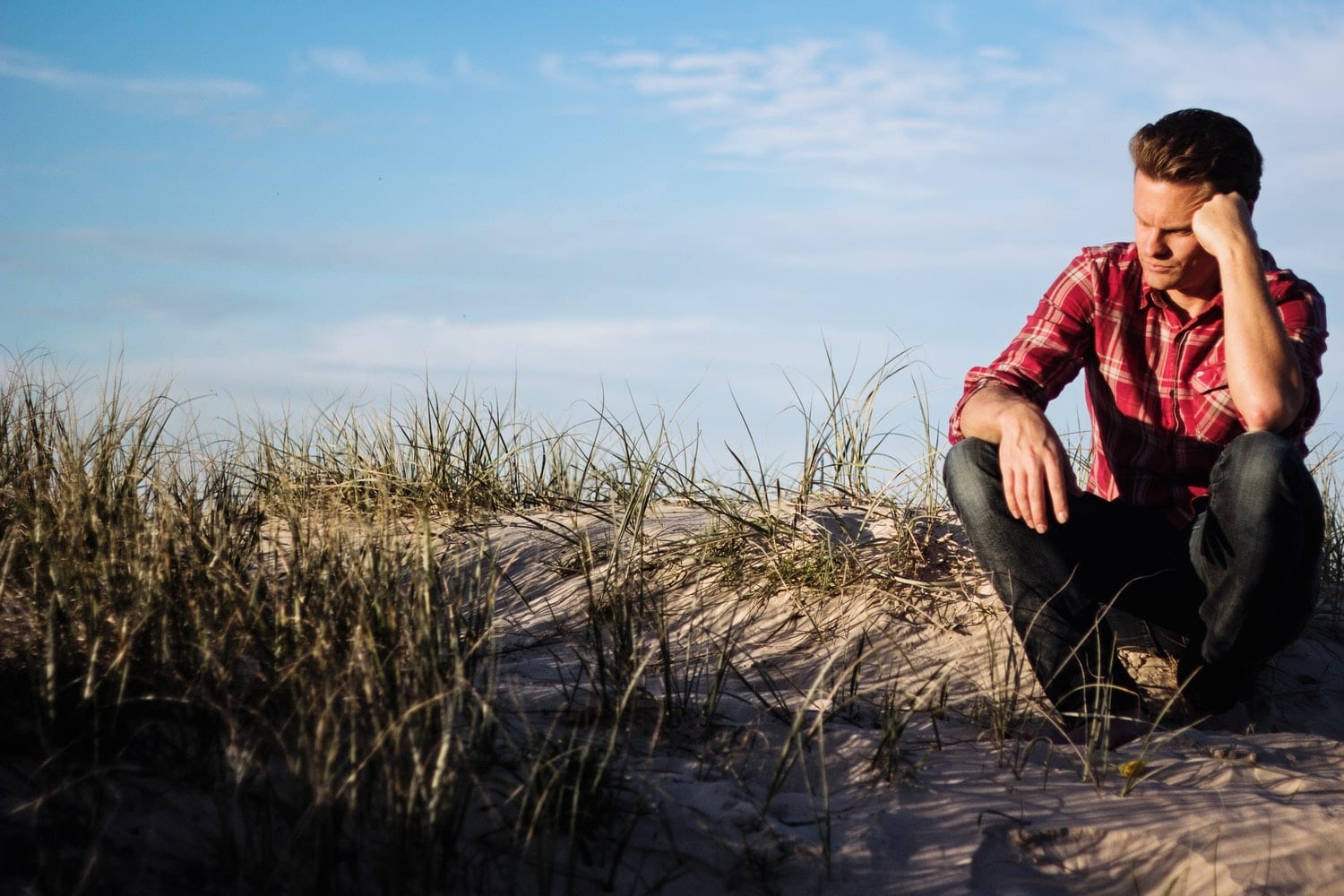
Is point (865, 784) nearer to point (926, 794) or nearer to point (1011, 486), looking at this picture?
point (926, 794)

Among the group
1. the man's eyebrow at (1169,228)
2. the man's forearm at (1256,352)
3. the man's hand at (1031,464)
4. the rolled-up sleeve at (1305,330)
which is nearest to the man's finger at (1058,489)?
the man's hand at (1031,464)

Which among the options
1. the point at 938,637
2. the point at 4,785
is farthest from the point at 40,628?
the point at 938,637

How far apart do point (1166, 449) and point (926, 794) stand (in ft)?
4.48

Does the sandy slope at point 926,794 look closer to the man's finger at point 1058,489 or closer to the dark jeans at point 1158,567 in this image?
the dark jeans at point 1158,567

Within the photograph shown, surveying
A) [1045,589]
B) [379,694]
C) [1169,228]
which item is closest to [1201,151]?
[1169,228]

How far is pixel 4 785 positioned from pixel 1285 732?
2.87 m

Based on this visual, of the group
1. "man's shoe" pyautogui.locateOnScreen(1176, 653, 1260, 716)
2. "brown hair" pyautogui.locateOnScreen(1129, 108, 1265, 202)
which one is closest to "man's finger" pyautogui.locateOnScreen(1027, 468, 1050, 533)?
"man's shoe" pyautogui.locateOnScreen(1176, 653, 1260, 716)

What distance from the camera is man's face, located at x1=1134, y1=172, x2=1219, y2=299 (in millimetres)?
2844

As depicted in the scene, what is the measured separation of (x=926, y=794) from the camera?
2.22 meters

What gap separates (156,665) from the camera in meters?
2.13

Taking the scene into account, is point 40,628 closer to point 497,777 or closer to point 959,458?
point 497,777

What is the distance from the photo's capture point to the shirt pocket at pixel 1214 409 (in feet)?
9.75

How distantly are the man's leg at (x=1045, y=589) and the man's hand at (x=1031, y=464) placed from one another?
0.06 m

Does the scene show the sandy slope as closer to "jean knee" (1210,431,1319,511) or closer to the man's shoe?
the man's shoe
